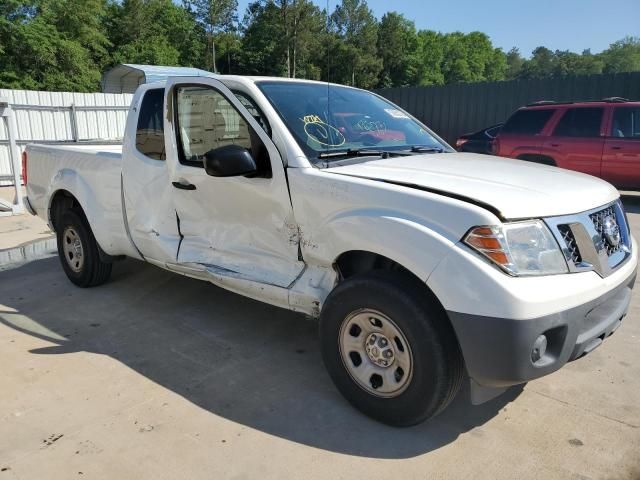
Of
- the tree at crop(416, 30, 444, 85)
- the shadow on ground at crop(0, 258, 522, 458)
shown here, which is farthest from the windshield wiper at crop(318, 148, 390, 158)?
the tree at crop(416, 30, 444, 85)

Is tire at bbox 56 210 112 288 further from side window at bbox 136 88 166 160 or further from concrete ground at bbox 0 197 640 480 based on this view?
side window at bbox 136 88 166 160

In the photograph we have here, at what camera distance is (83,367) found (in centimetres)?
361

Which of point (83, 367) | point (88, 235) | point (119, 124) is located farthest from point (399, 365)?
point (119, 124)

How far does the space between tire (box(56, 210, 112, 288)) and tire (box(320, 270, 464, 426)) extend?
2.93 m

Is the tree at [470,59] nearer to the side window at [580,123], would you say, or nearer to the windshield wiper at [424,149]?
the side window at [580,123]

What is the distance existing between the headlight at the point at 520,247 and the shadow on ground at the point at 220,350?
1.03m

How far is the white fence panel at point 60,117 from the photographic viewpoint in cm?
1262

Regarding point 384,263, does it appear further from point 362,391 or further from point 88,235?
point 88,235

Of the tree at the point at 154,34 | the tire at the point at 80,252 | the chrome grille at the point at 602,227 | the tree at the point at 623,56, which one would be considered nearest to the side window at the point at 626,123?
the chrome grille at the point at 602,227

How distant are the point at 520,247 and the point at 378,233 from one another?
2.20 ft

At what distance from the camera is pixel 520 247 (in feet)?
7.90

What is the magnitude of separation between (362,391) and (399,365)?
30 cm

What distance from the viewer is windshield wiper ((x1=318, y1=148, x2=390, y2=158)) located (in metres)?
3.24

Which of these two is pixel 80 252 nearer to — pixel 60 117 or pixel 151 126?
pixel 151 126
